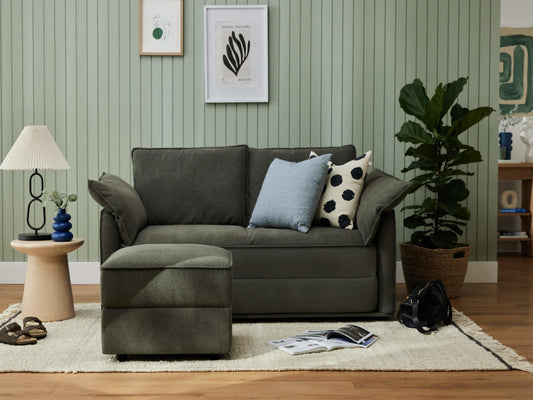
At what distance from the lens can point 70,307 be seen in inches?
130

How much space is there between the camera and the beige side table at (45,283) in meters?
3.21

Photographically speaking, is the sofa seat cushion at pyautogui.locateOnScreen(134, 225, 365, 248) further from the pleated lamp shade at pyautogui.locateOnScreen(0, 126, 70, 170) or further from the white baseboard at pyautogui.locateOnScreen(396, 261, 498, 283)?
the white baseboard at pyautogui.locateOnScreen(396, 261, 498, 283)

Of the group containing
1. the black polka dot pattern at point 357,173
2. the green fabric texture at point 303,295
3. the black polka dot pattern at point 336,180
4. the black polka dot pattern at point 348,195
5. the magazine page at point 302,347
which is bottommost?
the magazine page at point 302,347

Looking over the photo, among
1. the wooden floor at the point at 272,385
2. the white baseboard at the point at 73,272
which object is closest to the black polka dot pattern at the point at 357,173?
the wooden floor at the point at 272,385

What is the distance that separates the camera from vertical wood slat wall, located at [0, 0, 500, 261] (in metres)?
4.27

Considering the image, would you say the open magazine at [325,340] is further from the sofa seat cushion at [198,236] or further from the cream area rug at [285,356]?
the sofa seat cushion at [198,236]

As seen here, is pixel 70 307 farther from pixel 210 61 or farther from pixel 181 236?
pixel 210 61

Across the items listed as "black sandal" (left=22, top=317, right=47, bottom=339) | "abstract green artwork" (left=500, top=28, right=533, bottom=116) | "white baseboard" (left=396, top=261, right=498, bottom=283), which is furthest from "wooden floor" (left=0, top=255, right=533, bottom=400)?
"abstract green artwork" (left=500, top=28, right=533, bottom=116)

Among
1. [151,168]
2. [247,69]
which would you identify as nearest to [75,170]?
[151,168]

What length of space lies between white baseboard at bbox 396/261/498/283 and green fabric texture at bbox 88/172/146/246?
200 centimetres

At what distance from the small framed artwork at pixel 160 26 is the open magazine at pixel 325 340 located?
→ 2.32 metres

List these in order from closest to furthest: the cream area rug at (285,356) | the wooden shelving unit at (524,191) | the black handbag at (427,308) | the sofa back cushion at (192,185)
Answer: the cream area rug at (285,356), the black handbag at (427,308), the sofa back cushion at (192,185), the wooden shelving unit at (524,191)

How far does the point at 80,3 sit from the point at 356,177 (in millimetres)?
2291

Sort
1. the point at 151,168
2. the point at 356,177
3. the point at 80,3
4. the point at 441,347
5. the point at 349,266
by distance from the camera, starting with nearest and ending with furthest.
Answer: the point at 441,347 → the point at 349,266 → the point at 356,177 → the point at 151,168 → the point at 80,3
